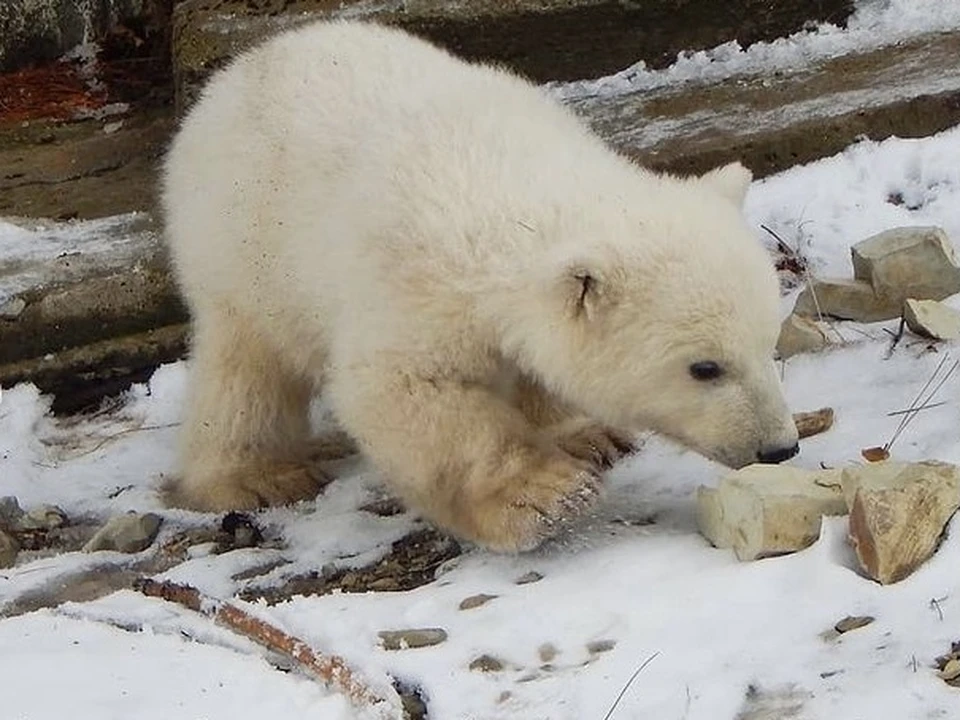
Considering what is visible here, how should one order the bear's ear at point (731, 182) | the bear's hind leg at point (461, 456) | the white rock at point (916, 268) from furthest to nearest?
1. the white rock at point (916, 268)
2. the bear's ear at point (731, 182)
3. the bear's hind leg at point (461, 456)

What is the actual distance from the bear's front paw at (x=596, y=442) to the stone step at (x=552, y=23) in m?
3.19

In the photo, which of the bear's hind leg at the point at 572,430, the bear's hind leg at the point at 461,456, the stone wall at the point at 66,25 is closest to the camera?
the bear's hind leg at the point at 461,456

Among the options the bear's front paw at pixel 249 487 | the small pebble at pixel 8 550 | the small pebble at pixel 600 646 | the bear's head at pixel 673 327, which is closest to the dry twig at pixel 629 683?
the small pebble at pixel 600 646

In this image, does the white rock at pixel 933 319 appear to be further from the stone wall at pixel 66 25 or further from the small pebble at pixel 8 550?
the stone wall at pixel 66 25

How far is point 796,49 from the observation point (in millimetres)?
7586

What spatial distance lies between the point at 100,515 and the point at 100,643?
5.41 feet

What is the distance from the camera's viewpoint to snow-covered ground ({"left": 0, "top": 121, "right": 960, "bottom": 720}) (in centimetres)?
310

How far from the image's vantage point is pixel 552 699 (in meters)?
3.20

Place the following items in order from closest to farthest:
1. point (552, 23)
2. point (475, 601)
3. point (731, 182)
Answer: point (475, 601)
point (731, 182)
point (552, 23)

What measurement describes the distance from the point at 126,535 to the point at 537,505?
1454mm

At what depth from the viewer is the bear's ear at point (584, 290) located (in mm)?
4031

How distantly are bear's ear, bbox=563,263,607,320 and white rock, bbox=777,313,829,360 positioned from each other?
121 centimetres

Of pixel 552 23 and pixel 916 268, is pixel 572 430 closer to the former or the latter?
pixel 916 268

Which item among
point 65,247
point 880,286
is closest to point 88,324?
point 65,247
